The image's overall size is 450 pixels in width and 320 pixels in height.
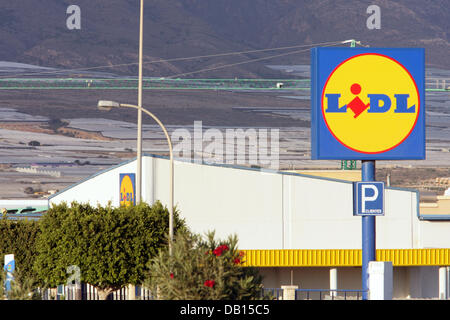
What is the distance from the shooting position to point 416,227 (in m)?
63.5

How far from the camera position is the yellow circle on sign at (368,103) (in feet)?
102

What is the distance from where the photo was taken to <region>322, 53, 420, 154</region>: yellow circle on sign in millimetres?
31047

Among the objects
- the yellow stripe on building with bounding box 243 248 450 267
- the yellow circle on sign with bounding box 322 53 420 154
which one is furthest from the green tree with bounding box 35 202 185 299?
the yellow stripe on building with bounding box 243 248 450 267

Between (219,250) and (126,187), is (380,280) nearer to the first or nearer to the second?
(219,250)

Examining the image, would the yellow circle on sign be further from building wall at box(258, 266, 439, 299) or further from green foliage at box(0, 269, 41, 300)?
building wall at box(258, 266, 439, 299)

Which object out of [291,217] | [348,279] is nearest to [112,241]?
[291,217]

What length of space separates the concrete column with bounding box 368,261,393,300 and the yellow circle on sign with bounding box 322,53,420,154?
5.62 m

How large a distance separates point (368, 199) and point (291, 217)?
32.1 metres

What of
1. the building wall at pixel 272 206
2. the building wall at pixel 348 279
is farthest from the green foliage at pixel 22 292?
the building wall at pixel 348 279

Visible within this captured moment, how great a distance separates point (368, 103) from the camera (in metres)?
31.2

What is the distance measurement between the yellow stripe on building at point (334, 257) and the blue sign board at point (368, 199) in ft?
103

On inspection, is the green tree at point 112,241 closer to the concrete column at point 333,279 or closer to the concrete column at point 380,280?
the concrete column at point 380,280
